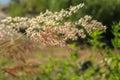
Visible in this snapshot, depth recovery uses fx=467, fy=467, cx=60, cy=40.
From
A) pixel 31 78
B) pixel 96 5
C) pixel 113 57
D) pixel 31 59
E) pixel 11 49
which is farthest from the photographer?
pixel 96 5

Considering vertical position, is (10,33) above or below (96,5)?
below

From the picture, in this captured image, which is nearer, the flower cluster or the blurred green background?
the flower cluster

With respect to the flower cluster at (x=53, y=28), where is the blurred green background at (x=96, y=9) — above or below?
above

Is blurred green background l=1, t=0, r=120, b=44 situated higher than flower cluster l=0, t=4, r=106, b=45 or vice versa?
blurred green background l=1, t=0, r=120, b=44

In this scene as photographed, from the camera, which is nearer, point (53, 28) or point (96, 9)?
point (53, 28)

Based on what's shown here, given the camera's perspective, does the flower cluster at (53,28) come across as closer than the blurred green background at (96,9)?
Yes

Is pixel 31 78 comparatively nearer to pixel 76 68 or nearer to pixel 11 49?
pixel 76 68

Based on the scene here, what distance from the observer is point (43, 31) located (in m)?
1.99

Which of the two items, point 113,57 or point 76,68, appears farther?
point 76,68

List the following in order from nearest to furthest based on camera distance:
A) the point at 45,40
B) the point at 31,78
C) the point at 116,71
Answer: the point at 45,40
the point at 116,71
the point at 31,78

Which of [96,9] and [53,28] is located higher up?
[96,9]

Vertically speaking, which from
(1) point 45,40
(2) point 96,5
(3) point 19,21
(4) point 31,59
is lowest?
(1) point 45,40

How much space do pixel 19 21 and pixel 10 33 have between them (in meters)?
0.10

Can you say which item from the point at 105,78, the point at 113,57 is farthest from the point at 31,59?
the point at 113,57
